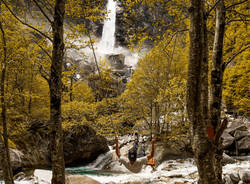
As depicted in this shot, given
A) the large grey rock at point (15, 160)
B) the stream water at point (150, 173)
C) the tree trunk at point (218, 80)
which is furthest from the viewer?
the large grey rock at point (15, 160)

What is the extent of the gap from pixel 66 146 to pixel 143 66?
8.84 m

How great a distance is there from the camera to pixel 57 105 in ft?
9.06

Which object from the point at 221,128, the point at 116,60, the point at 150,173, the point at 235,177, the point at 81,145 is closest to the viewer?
the point at 221,128

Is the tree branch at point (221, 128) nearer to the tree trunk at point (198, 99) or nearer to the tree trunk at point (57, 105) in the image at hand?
the tree trunk at point (198, 99)

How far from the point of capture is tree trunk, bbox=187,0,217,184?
74.6 inches

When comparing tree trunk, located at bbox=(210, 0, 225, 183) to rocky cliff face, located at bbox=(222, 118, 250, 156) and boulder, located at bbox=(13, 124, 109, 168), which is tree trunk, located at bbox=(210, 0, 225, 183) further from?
rocky cliff face, located at bbox=(222, 118, 250, 156)

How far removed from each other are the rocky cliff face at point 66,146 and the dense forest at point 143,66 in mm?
266

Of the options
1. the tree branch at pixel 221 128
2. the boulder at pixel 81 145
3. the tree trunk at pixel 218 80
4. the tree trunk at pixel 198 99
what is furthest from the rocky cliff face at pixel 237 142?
the tree branch at pixel 221 128

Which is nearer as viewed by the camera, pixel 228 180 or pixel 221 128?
pixel 221 128

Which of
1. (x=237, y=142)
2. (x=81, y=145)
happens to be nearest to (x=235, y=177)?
(x=237, y=142)

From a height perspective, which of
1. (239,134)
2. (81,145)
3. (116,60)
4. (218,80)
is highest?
(116,60)

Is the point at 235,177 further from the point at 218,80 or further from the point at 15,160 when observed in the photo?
the point at 15,160

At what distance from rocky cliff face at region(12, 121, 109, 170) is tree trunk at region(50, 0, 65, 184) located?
324 inches

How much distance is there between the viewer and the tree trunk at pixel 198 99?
189 cm
